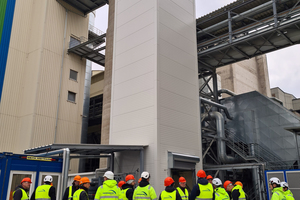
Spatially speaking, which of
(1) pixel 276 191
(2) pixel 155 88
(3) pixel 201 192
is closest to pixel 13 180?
(3) pixel 201 192

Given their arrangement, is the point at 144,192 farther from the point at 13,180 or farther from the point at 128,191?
the point at 13,180

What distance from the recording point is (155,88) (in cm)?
1805

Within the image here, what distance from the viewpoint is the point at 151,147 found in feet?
56.3

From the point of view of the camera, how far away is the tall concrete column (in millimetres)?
17709

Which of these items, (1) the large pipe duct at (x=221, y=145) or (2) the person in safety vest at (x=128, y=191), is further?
(1) the large pipe duct at (x=221, y=145)

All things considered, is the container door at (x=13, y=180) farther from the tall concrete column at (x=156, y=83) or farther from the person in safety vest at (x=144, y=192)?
the tall concrete column at (x=156, y=83)

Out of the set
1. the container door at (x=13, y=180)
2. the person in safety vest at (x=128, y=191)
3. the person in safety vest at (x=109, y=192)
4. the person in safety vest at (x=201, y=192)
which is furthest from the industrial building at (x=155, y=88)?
the person in safety vest at (x=201, y=192)

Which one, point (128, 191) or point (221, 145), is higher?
point (221, 145)

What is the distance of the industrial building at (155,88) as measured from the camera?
1845 centimetres

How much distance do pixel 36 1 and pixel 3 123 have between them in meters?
12.8

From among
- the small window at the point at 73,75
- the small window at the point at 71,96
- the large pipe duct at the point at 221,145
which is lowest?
the large pipe duct at the point at 221,145

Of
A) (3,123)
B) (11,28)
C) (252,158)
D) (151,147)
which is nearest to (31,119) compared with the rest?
(3,123)

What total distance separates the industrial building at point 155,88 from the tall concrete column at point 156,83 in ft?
0.25

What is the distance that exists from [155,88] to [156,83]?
336 mm
